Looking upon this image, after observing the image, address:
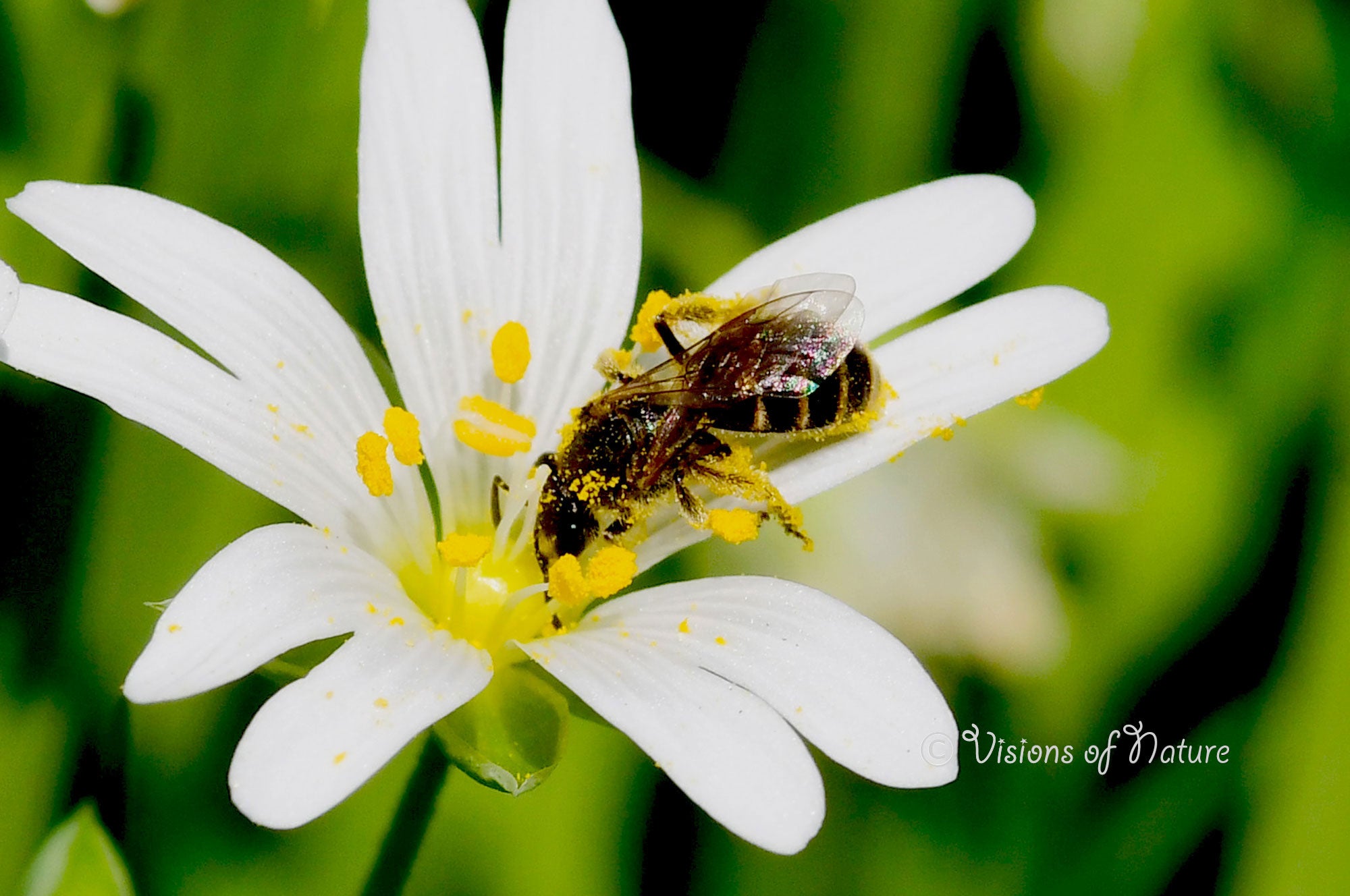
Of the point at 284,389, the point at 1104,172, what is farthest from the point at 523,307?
the point at 1104,172

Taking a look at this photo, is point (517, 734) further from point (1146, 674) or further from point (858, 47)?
point (858, 47)

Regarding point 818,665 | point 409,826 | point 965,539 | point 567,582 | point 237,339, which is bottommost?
point 965,539

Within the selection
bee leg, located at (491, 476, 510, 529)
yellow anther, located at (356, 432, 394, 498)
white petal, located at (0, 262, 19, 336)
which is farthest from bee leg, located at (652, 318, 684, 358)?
white petal, located at (0, 262, 19, 336)

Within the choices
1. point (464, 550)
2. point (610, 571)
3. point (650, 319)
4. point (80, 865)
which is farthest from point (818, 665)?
point (80, 865)

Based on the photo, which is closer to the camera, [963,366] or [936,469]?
[963,366]

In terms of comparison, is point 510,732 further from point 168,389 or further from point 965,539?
point 965,539

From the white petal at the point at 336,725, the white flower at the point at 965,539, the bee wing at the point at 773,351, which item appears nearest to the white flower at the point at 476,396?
the white petal at the point at 336,725
